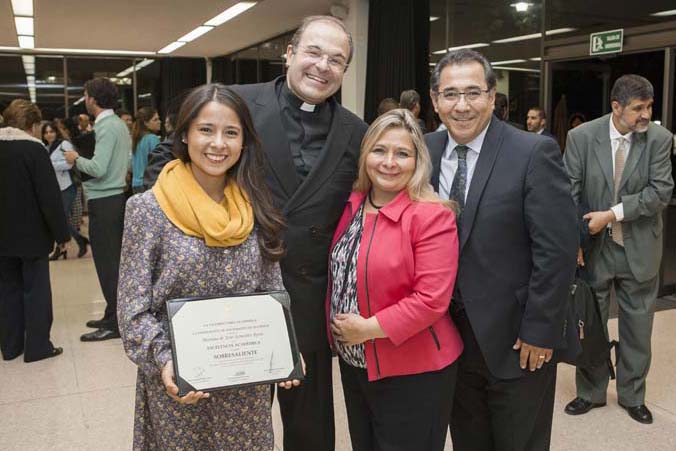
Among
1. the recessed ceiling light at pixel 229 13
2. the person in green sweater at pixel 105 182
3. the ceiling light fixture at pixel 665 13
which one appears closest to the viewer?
the person in green sweater at pixel 105 182

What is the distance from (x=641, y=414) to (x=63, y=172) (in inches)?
224

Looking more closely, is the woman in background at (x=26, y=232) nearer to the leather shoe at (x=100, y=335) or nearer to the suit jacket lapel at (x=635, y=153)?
the leather shoe at (x=100, y=335)

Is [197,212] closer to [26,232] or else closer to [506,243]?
[506,243]

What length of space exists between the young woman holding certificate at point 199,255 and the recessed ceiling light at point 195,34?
9343 millimetres

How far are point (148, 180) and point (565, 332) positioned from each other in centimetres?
137

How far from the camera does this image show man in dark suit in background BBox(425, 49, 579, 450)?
1.84m

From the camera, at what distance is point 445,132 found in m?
2.11

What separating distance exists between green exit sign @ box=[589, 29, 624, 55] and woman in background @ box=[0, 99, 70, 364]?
4.75 metres

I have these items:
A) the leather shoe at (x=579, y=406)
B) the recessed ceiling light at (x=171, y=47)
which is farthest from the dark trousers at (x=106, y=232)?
the recessed ceiling light at (x=171, y=47)

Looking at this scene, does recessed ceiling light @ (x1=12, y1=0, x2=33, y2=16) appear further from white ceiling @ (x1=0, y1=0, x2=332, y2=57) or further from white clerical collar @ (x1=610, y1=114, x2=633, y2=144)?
white clerical collar @ (x1=610, y1=114, x2=633, y2=144)

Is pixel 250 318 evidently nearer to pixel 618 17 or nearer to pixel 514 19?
pixel 618 17

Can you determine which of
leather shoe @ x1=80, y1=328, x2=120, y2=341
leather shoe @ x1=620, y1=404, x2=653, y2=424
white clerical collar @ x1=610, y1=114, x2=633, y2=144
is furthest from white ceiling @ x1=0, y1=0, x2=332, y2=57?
leather shoe @ x1=620, y1=404, x2=653, y2=424

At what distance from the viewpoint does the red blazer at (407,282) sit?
1761mm

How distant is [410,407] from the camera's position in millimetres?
1854
